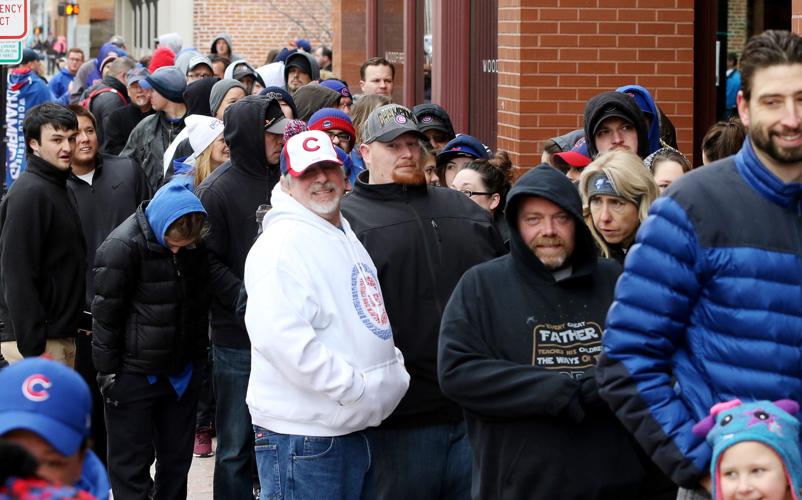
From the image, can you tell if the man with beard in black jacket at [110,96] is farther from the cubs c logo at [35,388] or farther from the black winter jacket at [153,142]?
the cubs c logo at [35,388]

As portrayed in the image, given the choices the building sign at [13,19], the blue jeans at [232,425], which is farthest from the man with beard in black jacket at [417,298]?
the building sign at [13,19]

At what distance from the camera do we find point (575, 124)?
30.9ft

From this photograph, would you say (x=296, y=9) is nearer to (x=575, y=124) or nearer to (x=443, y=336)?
(x=575, y=124)

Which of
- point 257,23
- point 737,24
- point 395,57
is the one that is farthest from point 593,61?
point 257,23

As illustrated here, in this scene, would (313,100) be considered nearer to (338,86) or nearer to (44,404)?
(338,86)

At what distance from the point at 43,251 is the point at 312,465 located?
294 cm

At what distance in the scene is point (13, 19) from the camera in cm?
1135

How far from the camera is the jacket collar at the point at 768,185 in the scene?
3676mm

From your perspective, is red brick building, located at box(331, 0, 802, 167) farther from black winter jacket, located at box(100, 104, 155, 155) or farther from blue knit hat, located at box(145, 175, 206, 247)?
black winter jacket, located at box(100, 104, 155, 155)

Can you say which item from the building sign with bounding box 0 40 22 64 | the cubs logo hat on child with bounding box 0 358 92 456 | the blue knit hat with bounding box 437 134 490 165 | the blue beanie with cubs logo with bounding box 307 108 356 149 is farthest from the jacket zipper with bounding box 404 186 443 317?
the building sign with bounding box 0 40 22 64

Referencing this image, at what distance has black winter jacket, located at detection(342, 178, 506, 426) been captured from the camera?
18.2 ft

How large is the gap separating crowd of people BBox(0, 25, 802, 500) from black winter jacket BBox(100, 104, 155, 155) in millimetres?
2932

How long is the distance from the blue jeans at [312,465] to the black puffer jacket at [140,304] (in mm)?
1583

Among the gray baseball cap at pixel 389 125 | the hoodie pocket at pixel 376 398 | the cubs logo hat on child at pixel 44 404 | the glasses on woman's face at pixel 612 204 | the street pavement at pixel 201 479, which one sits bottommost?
the street pavement at pixel 201 479
